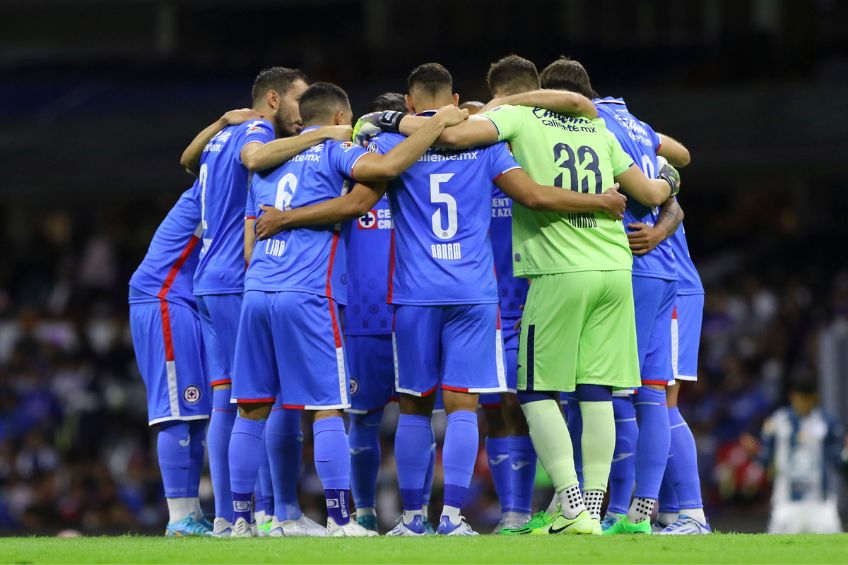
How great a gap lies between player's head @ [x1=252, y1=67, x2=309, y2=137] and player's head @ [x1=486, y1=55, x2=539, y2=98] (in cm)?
125

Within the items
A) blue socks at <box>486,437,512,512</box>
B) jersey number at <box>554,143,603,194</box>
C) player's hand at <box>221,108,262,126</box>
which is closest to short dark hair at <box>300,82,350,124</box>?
player's hand at <box>221,108,262,126</box>

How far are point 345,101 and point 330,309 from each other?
49.6 inches

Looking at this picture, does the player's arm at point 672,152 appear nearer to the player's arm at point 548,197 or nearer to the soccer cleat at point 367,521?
the player's arm at point 548,197

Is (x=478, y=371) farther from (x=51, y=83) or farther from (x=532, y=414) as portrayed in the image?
(x=51, y=83)

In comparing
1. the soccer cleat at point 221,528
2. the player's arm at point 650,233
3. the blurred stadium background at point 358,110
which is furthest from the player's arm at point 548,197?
the blurred stadium background at point 358,110

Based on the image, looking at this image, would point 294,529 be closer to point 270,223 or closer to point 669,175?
point 270,223

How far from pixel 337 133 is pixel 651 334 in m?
2.20

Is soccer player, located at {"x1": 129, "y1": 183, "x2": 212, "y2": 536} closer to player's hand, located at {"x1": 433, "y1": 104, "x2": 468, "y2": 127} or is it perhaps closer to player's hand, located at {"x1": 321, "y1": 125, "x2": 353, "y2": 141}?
player's hand, located at {"x1": 321, "y1": 125, "x2": 353, "y2": 141}

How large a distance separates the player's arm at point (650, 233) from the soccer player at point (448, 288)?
1.49ft

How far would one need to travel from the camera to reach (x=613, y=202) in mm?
8570

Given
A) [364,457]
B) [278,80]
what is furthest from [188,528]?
[278,80]

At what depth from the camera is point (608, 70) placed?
80.4 feet

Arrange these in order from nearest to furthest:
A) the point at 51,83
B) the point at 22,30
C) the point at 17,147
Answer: the point at 17,147
the point at 51,83
the point at 22,30

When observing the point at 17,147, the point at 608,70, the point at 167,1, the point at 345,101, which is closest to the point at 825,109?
the point at 608,70
